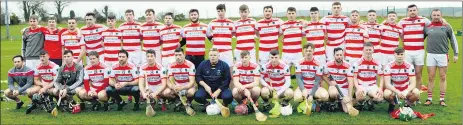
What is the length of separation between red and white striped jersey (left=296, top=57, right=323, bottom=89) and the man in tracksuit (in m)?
1.15

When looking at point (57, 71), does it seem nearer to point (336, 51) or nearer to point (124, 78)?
point (124, 78)

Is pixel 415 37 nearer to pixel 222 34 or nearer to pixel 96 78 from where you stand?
pixel 222 34

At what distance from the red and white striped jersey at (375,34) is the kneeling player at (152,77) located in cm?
373

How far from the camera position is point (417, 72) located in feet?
24.7

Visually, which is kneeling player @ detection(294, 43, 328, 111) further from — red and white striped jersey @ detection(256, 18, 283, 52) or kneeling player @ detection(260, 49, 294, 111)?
red and white striped jersey @ detection(256, 18, 283, 52)

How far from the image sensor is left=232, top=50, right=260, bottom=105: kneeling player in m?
6.58

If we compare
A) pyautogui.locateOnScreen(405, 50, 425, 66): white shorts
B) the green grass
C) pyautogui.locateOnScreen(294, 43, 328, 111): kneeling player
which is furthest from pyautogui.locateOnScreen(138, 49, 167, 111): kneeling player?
pyautogui.locateOnScreen(405, 50, 425, 66): white shorts

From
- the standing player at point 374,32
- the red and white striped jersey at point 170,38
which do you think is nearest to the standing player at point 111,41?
the red and white striped jersey at point 170,38

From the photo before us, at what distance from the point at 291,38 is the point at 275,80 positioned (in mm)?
1174

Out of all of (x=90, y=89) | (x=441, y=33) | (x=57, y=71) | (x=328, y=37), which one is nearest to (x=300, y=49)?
(x=328, y=37)

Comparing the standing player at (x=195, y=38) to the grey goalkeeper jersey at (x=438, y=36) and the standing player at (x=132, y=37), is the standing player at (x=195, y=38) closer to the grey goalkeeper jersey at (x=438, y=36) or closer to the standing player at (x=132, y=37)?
the standing player at (x=132, y=37)

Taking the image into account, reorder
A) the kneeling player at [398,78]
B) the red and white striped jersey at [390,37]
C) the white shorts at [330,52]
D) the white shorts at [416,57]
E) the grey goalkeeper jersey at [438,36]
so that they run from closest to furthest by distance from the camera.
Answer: the kneeling player at [398,78]
the grey goalkeeper jersey at [438,36]
the white shorts at [416,57]
the red and white striped jersey at [390,37]
the white shorts at [330,52]

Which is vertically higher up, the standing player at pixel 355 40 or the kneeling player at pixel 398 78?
the standing player at pixel 355 40

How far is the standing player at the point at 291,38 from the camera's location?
303 inches
